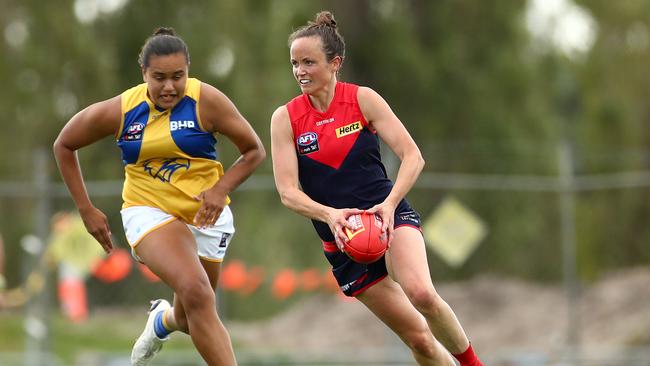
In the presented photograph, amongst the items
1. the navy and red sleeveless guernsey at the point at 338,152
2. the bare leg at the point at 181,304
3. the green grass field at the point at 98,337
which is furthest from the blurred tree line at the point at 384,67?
the navy and red sleeveless guernsey at the point at 338,152

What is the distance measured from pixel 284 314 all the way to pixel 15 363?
392 cm

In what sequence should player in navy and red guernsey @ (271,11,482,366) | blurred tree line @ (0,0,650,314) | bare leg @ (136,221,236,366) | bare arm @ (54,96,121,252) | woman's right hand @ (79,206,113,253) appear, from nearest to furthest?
bare leg @ (136,221,236,366) < player in navy and red guernsey @ (271,11,482,366) < bare arm @ (54,96,121,252) < woman's right hand @ (79,206,113,253) < blurred tree line @ (0,0,650,314)

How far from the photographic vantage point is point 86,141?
7.23 m

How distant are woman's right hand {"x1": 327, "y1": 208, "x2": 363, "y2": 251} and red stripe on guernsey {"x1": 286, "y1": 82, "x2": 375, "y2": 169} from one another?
0.34 meters

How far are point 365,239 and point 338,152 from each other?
0.59 metres

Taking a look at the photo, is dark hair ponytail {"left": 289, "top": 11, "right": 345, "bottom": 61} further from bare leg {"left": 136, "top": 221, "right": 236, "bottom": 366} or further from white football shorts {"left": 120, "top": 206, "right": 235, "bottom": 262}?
bare leg {"left": 136, "top": 221, "right": 236, "bottom": 366}

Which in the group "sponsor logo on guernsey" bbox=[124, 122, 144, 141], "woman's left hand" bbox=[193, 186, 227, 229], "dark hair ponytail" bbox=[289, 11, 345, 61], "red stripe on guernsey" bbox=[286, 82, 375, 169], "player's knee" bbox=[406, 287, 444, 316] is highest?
"dark hair ponytail" bbox=[289, 11, 345, 61]

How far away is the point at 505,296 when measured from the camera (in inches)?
664

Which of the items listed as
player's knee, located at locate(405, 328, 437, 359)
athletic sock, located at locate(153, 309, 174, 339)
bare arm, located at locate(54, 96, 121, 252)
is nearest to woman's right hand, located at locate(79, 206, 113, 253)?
bare arm, located at locate(54, 96, 121, 252)

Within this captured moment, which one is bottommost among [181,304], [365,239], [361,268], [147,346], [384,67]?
[147,346]

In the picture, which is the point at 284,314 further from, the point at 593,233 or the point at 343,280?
the point at 343,280

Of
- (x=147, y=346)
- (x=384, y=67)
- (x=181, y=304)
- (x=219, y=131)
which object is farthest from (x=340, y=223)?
(x=384, y=67)

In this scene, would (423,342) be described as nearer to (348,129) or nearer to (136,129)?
(348,129)

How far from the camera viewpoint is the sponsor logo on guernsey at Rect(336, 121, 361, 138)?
23.1 ft
